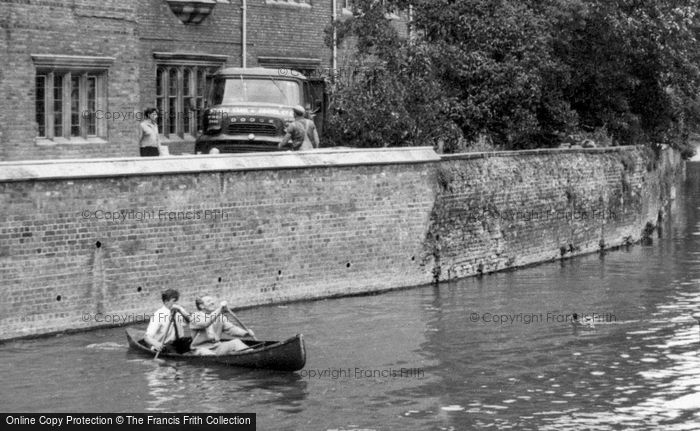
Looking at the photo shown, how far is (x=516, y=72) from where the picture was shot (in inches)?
1451

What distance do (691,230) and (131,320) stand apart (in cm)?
2433

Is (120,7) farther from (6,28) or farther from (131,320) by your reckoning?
(131,320)

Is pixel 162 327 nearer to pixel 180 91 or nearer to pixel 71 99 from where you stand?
pixel 71 99

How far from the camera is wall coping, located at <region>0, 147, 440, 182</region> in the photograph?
23.0 m

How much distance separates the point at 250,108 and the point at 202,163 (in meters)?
6.55

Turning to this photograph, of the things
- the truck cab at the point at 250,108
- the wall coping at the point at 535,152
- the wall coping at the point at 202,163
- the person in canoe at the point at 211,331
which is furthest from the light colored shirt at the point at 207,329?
the wall coping at the point at 535,152

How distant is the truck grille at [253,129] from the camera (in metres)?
31.5

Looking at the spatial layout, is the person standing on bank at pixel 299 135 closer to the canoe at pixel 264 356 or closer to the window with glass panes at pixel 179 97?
the window with glass panes at pixel 179 97

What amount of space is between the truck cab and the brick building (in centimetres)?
210

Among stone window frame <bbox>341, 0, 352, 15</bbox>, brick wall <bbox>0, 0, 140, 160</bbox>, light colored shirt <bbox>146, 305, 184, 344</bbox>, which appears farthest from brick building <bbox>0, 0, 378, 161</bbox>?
light colored shirt <bbox>146, 305, 184, 344</bbox>

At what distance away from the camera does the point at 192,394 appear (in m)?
19.2

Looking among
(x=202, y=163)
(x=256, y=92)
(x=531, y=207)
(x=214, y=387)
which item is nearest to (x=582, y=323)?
(x=202, y=163)

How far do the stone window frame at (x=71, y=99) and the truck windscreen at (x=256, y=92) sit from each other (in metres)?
2.47

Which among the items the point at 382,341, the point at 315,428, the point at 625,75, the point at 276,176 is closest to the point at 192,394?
the point at 315,428
